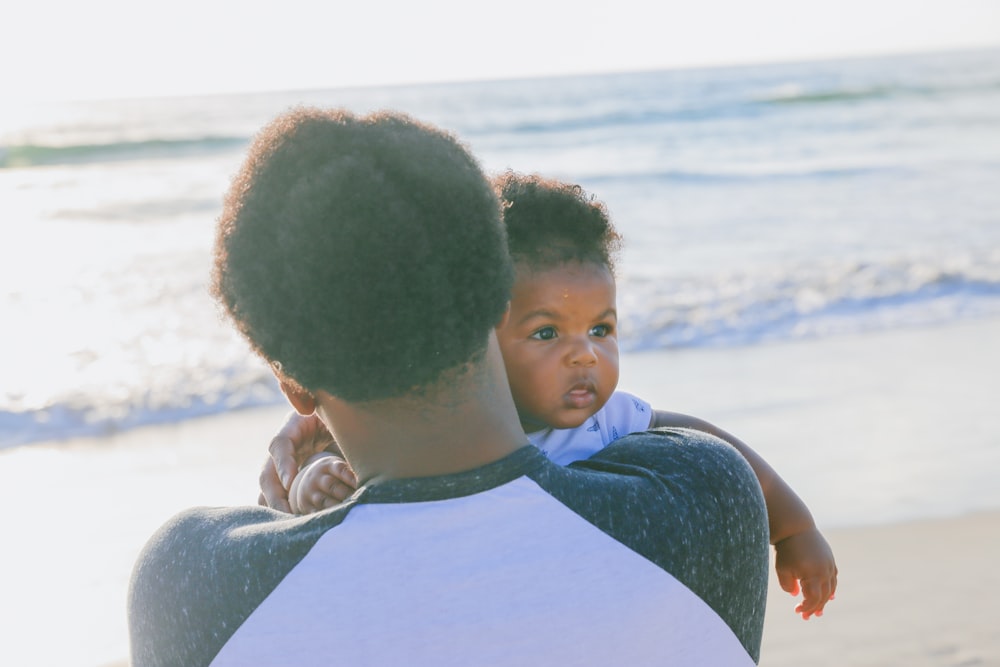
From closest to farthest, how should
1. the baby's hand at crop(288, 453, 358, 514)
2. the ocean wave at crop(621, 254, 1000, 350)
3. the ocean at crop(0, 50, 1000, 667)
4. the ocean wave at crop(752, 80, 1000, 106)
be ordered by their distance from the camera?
the baby's hand at crop(288, 453, 358, 514), the ocean at crop(0, 50, 1000, 667), the ocean wave at crop(621, 254, 1000, 350), the ocean wave at crop(752, 80, 1000, 106)

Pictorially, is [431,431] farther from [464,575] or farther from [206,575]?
[206,575]

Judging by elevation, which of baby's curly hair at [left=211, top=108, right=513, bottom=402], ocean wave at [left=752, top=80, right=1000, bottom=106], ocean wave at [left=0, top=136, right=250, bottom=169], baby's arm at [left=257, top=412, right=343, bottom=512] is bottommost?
ocean wave at [left=0, top=136, right=250, bottom=169]

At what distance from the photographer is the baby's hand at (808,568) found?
78.7 inches

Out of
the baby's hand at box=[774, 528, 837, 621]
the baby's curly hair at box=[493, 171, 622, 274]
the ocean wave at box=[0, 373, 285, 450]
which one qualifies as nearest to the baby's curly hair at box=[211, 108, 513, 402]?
the baby's curly hair at box=[493, 171, 622, 274]

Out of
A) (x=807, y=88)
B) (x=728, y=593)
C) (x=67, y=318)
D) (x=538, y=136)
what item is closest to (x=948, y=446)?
(x=728, y=593)

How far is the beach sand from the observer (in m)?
3.58

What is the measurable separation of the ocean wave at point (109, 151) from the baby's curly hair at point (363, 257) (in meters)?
20.8

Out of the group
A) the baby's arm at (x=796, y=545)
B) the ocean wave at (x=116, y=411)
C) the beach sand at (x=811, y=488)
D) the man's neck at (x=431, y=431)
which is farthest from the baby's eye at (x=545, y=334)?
the ocean wave at (x=116, y=411)

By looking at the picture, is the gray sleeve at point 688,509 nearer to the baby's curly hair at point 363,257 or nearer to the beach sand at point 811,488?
the baby's curly hair at point 363,257

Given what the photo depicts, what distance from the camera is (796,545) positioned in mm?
2020

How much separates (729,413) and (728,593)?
4.10 meters

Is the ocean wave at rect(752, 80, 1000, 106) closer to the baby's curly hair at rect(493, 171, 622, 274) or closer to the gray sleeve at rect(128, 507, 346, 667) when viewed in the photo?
the baby's curly hair at rect(493, 171, 622, 274)

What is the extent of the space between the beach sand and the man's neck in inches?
93.1

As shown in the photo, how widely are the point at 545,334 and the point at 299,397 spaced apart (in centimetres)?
88
